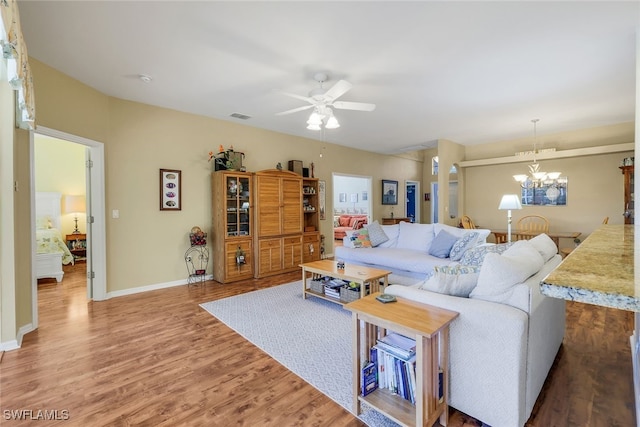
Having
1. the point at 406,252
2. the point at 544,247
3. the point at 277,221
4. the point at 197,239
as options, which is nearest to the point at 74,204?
the point at 197,239

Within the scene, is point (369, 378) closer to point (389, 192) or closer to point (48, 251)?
point (48, 251)

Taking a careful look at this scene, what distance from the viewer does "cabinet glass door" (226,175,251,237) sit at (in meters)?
4.74

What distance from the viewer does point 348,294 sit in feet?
11.3

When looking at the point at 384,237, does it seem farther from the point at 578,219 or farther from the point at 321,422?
the point at 578,219

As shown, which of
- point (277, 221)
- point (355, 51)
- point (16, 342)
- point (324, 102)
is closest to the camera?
point (16, 342)

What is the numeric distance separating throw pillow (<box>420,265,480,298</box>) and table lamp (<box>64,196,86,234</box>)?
23.9ft

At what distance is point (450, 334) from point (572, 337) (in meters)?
1.92

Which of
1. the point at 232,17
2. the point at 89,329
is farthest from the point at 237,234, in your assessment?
the point at 232,17

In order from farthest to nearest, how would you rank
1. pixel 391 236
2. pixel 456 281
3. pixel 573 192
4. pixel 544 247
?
pixel 573 192 → pixel 391 236 → pixel 544 247 → pixel 456 281

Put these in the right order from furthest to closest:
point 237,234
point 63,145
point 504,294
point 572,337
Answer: point 63,145, point 237,234, point 572,337, point 504,294

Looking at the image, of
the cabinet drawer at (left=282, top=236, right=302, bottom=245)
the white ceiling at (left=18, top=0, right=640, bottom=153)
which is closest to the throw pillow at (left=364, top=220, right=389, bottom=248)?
the cabinet drawer at (left=282, top=236, right=302, bottom=245)

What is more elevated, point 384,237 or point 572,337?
point 384,237

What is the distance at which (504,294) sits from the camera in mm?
1698

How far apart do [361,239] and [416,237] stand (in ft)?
2.89
